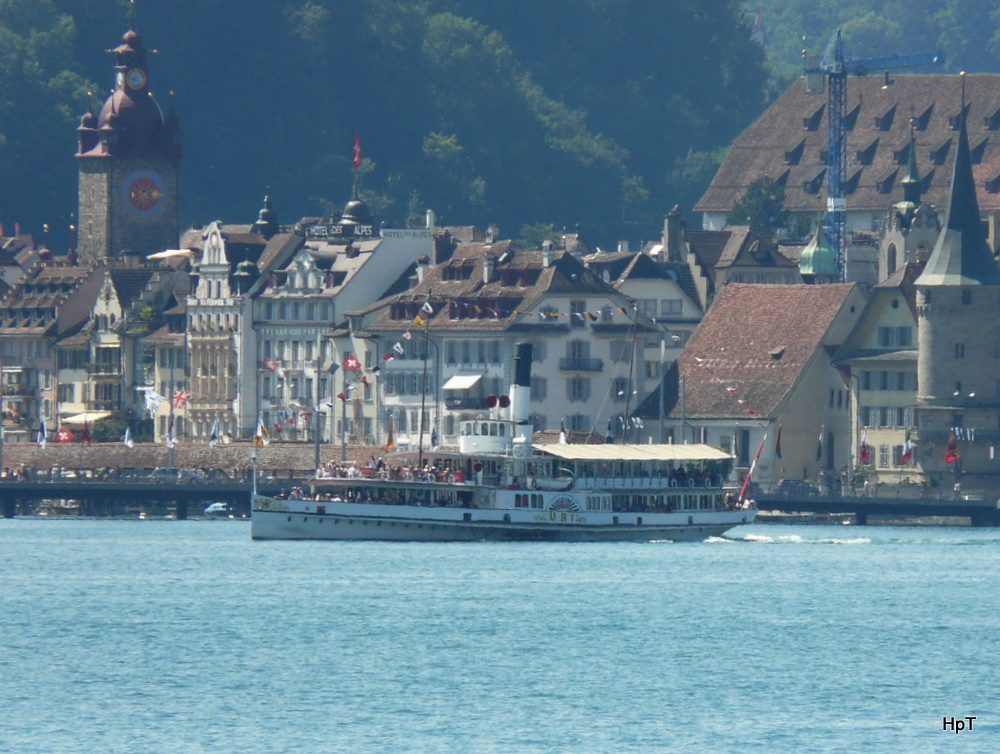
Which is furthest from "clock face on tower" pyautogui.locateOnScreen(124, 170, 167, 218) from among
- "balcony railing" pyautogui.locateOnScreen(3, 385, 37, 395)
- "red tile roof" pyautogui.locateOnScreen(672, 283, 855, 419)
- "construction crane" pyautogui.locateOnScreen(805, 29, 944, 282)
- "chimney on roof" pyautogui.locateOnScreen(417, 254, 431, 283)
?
"red tile roof" pyautogui.locateOnScreen(672, 283, 855, 419)

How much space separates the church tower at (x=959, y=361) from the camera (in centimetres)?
13925

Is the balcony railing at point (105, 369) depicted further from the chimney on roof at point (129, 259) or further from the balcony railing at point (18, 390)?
the chimney on roof at point (129, 259)

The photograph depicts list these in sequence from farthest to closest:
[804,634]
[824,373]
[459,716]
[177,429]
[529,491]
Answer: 1. [177,429]
2. [824,373]
3. [529,491]
4. [804,634]
5. [459,716]

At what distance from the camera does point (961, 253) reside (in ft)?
465

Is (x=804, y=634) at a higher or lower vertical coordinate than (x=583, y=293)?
lower

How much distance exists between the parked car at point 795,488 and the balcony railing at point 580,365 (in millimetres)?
12058

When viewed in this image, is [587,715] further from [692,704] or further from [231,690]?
[231,690]

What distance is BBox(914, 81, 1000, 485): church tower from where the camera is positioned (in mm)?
139250

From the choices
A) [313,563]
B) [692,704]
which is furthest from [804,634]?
[313,563]

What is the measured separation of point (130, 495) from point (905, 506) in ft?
94.6

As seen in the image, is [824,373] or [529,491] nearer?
[529,491]

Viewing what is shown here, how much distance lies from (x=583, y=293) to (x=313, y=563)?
139 feet

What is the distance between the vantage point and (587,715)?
72.9 metres

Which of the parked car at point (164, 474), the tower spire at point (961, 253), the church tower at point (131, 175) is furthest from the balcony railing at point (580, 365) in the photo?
the church tower at point (131, 175)
